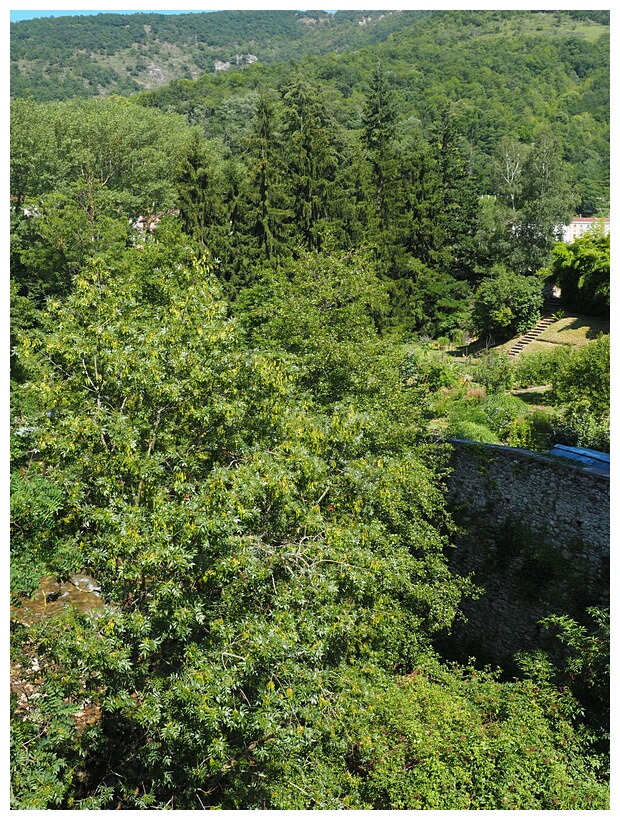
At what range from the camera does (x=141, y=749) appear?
7.80 metres

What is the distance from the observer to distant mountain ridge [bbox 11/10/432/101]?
11500 centimetres

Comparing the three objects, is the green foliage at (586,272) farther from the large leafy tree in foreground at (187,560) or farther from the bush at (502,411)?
the large leafy tree in foreground at (187,560)

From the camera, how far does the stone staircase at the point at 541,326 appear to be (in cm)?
2631

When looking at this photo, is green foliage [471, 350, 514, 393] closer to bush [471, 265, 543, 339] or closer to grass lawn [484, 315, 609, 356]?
grass lawn [484, 315, 609, 356]

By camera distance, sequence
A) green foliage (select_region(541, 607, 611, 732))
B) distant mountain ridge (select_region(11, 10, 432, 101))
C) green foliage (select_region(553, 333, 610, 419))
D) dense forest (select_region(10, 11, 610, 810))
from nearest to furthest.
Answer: dense forest (select_region(10, 11, 610, 810)), green foliage (select_region(541, 607, 611, 732)), green foliage (select_region(553, 333, 610, 419)), distant mountain ridge (select_region(11, 10, 432, 101))

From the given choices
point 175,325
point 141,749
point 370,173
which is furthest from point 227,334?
point 370,173

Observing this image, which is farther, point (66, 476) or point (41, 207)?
point (41, 207)

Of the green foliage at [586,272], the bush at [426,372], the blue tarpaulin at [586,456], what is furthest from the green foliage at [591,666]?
the green foliage at [586,272]

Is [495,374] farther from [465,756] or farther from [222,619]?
[222,619]

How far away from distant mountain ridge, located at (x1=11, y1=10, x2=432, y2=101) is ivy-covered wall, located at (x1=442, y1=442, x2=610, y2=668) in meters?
95.5

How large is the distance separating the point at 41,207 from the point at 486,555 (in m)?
18.6

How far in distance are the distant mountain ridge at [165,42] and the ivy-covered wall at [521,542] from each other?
95.5 metres

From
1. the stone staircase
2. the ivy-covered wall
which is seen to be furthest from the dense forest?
the stone staircase
